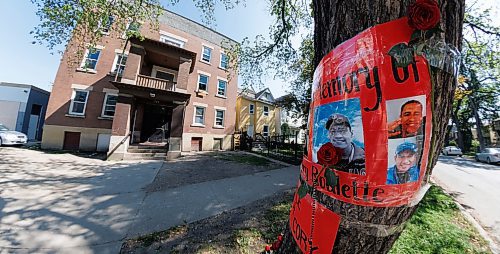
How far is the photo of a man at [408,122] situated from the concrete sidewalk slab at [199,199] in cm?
368

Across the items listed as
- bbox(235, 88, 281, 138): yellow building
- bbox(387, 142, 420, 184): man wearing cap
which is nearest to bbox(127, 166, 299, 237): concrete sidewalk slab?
bbox(387, 142, 420, 184): man wearing cap

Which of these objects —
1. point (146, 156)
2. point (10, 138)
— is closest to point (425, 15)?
point (146, 156)

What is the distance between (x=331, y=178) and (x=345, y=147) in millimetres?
195

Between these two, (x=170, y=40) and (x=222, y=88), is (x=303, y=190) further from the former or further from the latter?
(x=170, y=40)

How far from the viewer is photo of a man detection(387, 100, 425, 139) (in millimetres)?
854

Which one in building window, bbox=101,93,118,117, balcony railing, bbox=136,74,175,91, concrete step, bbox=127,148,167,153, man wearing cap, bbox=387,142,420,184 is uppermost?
balcony railing, bbox=136,74,175,91

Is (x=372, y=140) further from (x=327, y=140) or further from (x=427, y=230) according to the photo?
(x=427, y=230)

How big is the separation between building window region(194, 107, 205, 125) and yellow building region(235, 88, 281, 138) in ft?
27.0

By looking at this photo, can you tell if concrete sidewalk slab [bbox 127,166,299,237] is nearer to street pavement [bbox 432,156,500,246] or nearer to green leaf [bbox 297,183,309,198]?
green leaf [bbox 297,183,309,198]

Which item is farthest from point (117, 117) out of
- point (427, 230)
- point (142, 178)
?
point (427, 230)

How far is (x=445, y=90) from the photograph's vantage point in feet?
3.20

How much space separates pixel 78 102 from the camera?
1270 cm

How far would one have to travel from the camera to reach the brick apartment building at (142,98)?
10508 millimetres

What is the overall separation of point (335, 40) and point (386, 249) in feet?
4.22
